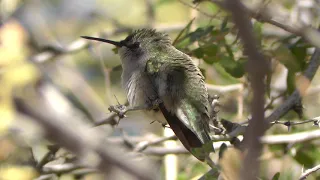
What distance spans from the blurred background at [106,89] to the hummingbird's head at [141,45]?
0.12 meters

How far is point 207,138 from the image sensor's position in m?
2.78

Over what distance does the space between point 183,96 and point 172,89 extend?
0.24 ft

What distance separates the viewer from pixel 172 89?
2994 mm

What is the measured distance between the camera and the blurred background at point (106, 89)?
201 cm

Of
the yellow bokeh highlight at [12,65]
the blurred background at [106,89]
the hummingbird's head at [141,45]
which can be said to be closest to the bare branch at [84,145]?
the blurred background at [106,89]

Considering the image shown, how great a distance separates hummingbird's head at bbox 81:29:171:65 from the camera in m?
3.37

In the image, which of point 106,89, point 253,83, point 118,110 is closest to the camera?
point 253,83

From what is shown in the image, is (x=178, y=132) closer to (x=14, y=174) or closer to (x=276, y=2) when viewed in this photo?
(x=14, y=174)

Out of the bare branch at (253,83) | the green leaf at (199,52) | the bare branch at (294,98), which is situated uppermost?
the green leaf at (199,52)

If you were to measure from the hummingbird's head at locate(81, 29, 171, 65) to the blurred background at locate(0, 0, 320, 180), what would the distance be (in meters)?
0.12

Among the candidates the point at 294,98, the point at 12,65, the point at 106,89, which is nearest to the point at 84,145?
the point at 12,65

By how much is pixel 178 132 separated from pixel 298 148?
3.39 feet

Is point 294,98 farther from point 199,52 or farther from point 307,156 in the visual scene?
point 199,52

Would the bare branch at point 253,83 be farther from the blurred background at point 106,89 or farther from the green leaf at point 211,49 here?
the green leaf at point 211,49
